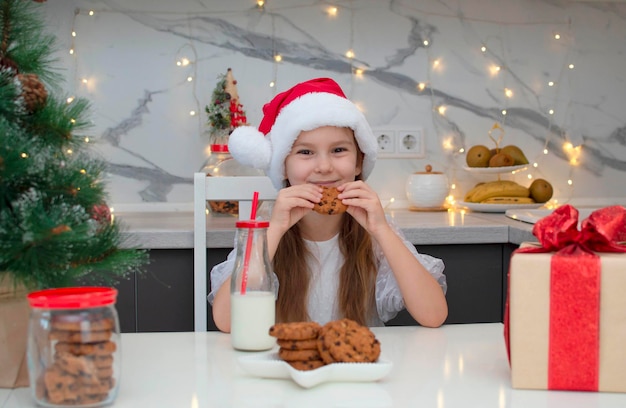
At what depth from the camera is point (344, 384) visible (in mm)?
833

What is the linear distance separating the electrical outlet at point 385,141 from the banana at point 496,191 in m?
0.28

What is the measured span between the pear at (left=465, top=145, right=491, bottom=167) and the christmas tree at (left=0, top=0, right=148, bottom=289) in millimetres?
1610

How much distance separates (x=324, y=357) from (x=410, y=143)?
1.66m

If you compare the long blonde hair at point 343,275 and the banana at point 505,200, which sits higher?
the banana at point 505,200

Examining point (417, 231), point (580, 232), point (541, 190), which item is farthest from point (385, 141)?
point (580, 232)

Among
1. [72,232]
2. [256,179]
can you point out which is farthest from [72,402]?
[256,179]

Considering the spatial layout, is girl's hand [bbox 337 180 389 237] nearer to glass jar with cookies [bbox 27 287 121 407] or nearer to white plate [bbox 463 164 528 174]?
glass jar with cookies [bbox 27 287 121 407]

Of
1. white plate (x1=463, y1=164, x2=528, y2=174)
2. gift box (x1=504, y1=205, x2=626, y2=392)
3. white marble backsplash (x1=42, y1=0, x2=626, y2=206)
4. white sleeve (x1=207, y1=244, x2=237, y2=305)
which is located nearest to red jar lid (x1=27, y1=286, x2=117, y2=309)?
gift box (x1=504, y1=205, x2=626, y2=392)

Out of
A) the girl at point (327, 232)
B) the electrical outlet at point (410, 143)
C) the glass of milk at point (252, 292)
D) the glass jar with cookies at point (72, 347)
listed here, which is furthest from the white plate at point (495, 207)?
the glass jar with cookies at point (72, 347)

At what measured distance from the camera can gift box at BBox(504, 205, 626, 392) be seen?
81 centimetres

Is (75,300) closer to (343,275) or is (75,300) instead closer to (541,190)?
(343,275)

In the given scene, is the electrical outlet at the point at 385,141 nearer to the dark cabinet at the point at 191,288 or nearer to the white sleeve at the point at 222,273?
the dark cabinet at the point at 191,288

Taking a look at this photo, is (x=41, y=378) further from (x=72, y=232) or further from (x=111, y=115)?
(x=111, y=115)

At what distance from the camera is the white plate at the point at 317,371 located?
81 cm
